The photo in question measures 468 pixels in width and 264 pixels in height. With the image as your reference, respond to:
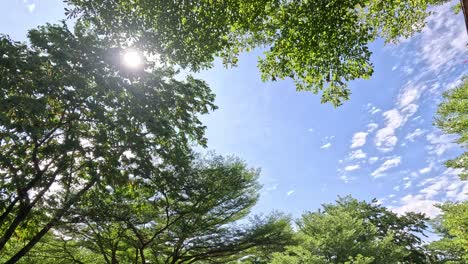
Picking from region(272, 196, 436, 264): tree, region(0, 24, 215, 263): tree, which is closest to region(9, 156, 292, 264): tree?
region(272, 196, 436, 264): tree

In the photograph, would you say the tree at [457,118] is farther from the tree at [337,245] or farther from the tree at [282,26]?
the tree at [282,26]

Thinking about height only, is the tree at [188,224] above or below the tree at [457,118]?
below

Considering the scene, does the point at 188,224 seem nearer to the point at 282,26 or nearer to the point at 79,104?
the point at 79,104

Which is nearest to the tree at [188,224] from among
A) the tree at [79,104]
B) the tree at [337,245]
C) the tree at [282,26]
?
the tree at [337,245]

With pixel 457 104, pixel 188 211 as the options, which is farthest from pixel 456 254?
pixel 188 211

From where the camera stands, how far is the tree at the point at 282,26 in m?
6.16

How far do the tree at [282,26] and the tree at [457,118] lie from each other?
45.3 ft

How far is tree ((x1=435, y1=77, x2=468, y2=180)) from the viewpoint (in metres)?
17.3

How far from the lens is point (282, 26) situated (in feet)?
21.1

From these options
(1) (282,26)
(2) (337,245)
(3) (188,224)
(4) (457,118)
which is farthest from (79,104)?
(4) (457,118)

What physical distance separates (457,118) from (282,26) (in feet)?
54.6

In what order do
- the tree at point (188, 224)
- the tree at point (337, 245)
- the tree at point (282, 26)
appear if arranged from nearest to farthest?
the tree at point (282, 26) < the tree at point (188, 224) < the tree at point (337, 245)

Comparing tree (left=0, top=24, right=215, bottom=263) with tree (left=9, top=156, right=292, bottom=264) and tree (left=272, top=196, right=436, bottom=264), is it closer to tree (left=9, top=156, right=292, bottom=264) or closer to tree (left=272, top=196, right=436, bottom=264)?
tree (left=9, top=156, right=292, bottom=264)

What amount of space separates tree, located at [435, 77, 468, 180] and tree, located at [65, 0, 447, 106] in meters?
13.8
